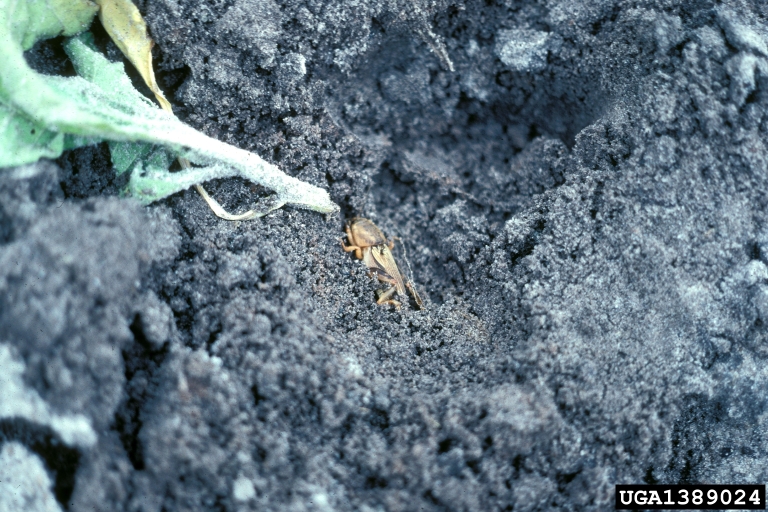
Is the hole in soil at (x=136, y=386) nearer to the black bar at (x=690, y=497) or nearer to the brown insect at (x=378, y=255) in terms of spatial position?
the brown insect at (x=378, y=255)

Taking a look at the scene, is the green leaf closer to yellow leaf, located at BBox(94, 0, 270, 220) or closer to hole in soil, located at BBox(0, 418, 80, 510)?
yellow leaf, located at BBox(94, 0, 270, 220)

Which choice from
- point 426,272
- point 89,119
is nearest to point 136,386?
point 89,119

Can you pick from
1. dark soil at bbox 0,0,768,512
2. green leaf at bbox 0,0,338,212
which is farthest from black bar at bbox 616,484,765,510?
green leaf at bbox 0,0,338,212

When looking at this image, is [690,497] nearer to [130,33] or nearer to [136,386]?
[136,386]

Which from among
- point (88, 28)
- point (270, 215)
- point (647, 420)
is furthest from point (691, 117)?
point (88, 28)

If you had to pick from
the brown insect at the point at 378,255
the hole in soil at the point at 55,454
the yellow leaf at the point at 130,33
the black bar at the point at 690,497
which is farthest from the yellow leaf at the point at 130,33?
the black bar at the point at 690,497
